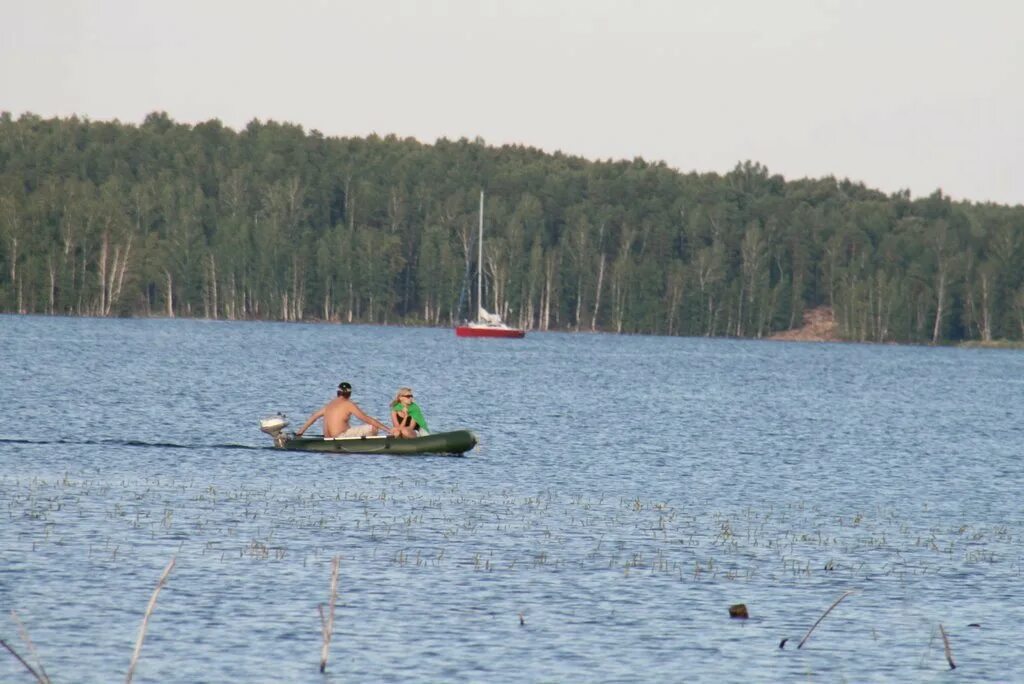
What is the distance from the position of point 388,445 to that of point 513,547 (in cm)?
1287

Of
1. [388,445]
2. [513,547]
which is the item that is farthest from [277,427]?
[513,547]

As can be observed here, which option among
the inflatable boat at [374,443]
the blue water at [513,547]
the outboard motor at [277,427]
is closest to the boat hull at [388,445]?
the inflatable boat at [374,443]

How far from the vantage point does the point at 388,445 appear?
40156 mm

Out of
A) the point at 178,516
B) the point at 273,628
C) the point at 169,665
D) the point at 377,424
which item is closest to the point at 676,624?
the point at 273,628

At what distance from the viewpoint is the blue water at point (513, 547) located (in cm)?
2011

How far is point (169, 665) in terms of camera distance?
1888cm

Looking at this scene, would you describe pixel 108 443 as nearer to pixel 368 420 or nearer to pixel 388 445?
pixel 368 420

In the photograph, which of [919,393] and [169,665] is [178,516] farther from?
[919,393]

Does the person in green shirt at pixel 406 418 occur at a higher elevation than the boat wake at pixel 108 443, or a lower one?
higher

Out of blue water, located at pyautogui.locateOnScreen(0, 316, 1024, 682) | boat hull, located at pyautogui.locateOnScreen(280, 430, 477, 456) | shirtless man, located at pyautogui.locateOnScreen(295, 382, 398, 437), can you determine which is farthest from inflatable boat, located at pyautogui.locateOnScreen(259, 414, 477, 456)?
blue water, located at pyautogui.locateOnScreen(0, 316, 1024, 682)

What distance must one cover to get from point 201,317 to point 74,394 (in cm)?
13601

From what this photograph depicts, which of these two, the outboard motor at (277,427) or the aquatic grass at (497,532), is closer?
the aquatic grass at (497,532)

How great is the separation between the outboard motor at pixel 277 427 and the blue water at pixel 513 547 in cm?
63

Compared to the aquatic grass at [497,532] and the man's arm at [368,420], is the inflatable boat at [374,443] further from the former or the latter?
the aquatic grass at [497,532]
